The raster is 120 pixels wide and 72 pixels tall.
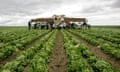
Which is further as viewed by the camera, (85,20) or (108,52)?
(85,20)

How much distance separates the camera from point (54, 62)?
10.8 meters

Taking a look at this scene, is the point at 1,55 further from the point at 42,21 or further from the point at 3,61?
the point at 42,21

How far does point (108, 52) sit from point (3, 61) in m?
6.93

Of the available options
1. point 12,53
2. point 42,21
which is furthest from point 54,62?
point 42,21

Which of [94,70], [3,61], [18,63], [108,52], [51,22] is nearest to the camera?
[94,70]

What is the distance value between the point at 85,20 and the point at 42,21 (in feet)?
48.6

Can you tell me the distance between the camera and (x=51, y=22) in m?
61.8

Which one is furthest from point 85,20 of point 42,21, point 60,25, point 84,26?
point 42,21

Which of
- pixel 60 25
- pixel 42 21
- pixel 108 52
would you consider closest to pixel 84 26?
pixel 60 25

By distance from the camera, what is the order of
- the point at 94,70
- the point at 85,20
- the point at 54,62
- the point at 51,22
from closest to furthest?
1. the point at 94,70
2. the point at 54,62
3. the point at 51,22
4. the point at 85,20

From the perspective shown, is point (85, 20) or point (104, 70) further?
point (85, 20)

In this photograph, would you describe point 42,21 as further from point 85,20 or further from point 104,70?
point 104,70

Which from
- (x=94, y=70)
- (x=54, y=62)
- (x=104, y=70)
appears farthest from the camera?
(x=54, y=62)

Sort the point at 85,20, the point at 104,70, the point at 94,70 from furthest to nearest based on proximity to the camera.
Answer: the point at 85,20, the point at 94,70, the point at 104,70
